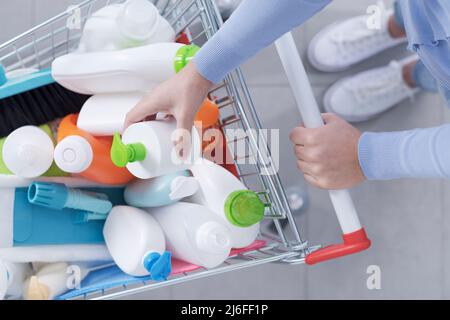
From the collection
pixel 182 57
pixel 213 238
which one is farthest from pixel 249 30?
pixel 213 238

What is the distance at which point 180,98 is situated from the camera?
618 mm

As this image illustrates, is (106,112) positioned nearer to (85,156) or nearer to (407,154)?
(85,156)

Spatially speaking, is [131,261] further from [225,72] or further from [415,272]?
[415,272]

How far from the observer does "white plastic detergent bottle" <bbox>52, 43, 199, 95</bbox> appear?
68 centimetres

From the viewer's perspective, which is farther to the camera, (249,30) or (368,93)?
(368,93)

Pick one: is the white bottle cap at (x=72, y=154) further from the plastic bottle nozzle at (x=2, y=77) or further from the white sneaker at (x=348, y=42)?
the white sneaker at (x=348, y=42)

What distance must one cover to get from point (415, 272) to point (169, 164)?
2.52ft

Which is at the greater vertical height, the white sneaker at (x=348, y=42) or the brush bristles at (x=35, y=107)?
the white sneaker at (x=348, y=42)

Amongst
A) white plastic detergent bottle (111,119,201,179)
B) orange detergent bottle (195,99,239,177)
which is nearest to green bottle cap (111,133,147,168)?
white plastic detergent bottle (111,119,201,179)

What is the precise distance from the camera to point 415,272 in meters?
1.17

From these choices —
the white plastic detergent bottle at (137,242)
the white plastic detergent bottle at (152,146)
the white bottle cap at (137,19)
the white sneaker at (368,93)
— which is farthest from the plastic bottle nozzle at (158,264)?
the white sneaker at (368,93)

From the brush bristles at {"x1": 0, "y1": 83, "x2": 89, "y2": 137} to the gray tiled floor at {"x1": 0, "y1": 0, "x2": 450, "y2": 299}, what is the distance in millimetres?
469

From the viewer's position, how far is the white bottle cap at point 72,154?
646mm

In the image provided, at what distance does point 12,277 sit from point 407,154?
0.54 meters
